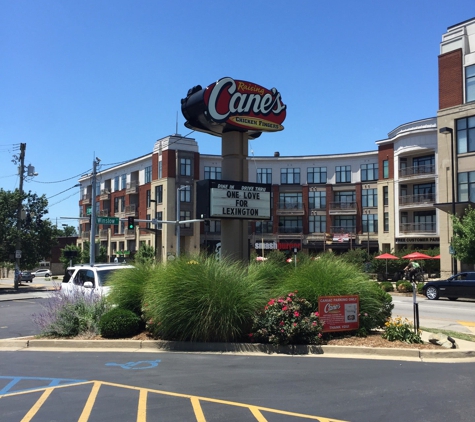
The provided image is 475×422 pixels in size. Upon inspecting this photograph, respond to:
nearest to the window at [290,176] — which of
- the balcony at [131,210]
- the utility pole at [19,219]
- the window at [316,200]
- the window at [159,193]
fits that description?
the window at [316,200]

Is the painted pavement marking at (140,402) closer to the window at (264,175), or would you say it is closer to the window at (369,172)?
the window at (369,172)

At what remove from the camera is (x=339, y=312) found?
10586mm

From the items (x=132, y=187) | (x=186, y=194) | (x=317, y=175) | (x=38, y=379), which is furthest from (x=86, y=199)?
(x=38, y=379)

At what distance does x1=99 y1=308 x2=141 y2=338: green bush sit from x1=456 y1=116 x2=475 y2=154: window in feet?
98.7

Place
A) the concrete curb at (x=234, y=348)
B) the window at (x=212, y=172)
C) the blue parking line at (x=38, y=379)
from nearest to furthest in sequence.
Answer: the blue parking line at (x=38, y=379), the concrete curb at (x=234, y=348), the window at (x=212, y=172)

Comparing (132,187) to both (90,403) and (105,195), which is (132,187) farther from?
(90,403)

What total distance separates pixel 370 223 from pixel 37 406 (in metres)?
59.5

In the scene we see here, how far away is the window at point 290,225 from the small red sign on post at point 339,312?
57037mm

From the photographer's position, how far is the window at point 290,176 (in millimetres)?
68438

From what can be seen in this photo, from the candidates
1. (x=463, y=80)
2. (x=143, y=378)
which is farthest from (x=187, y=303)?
(x=463, y=80)

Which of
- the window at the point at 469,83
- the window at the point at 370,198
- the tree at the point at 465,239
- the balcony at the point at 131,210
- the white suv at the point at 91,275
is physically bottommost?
the white suv at the point at 91,275

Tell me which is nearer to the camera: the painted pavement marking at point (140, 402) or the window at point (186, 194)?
the painted pavement marking at point (140, 402)

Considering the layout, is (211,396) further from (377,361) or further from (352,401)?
(377,361)

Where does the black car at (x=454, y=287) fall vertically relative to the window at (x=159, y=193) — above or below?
below
